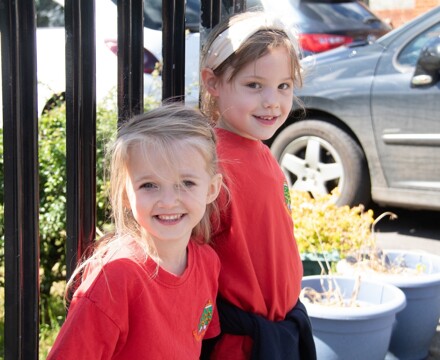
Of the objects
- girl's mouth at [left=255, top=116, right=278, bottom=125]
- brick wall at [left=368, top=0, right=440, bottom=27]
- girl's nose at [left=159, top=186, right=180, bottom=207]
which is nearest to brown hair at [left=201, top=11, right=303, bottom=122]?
girl's mouth at [left=255, top=116, right=278, bottom=125]

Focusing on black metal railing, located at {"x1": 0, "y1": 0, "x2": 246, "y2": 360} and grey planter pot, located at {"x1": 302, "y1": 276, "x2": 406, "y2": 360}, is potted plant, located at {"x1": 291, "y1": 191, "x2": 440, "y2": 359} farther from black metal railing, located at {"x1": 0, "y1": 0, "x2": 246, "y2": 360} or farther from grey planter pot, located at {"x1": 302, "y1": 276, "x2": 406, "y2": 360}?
black metal railing, located at {"x1": 0, "y1": 0, "x2": 246, "y2": 360}

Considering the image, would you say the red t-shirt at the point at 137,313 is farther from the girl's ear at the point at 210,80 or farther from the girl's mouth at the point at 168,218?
the girl's ear at the point at 210,80

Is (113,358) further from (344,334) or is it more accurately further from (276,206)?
(344,334)

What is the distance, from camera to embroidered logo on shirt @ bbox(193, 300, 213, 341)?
1863 mm

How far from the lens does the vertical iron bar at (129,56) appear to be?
80.0 inches

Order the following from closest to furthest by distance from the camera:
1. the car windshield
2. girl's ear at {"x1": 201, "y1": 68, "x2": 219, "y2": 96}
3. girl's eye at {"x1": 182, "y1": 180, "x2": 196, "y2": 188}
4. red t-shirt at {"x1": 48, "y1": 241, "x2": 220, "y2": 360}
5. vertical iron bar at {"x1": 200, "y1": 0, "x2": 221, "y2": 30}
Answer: red t-shirt at {"x1": 48, "y1": 241, "x2": 220, "y2": 360}, girl's eye at {"x1": 182, "y1": 180, "x2": 196, "y2": 188}, girl's ear at {"x1": 201, "y1": 68, "x2": 219, "y2": 96}, vertical iron bar at {"x1": 200, "y1": 0, "x2": 221, "y2": 30}, the car windshield

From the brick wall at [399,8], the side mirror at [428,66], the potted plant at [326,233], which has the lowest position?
the potted plant at [326,233]

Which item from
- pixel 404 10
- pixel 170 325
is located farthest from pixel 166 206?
pixel 404 10

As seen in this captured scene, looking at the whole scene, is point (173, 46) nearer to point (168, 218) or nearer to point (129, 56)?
point (129, 56)

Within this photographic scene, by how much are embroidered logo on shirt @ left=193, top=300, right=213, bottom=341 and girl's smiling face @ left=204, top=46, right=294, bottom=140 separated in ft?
1.64

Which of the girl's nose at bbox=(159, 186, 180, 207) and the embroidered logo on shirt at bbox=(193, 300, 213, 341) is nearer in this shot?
the girl's nose at bbox=(159, 186, 180, 207)

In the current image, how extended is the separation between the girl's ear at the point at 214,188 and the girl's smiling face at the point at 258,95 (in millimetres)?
258

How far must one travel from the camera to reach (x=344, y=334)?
2844mm

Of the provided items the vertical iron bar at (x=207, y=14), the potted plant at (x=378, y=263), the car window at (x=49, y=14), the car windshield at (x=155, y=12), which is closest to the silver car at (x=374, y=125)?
the car windshield at (x=155, y=12)
